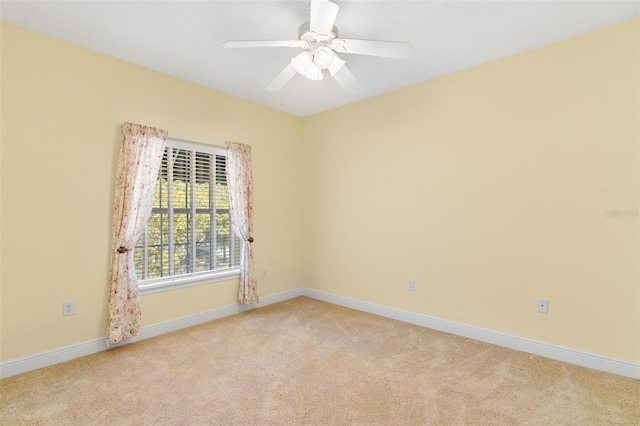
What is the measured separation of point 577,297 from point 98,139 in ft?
14.3

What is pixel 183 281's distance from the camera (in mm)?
3566

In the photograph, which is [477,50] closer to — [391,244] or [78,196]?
[391,244]

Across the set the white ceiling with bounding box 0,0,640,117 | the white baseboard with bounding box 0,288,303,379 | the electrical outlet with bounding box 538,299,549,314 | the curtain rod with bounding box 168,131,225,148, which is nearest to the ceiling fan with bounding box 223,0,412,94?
the white ceiling with bounding box 0,0,640,117

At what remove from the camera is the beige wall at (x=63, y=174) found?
99.7 inches

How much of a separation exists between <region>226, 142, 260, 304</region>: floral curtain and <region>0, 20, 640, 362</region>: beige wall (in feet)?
0.70

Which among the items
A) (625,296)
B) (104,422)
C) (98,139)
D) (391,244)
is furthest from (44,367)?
(625,296)

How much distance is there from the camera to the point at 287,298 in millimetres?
4660

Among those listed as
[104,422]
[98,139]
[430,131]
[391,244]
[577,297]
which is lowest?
[104,422]

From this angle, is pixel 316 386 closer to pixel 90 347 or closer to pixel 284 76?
pixel 90 347

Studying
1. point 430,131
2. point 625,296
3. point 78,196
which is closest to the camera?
point 625,296

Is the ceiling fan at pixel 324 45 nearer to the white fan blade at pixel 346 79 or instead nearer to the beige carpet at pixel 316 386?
the white fan blade at pixel 346 79

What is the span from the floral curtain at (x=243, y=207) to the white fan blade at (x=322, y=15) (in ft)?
7.10

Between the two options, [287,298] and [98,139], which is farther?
[287,298]

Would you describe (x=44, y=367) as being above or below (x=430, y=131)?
below
